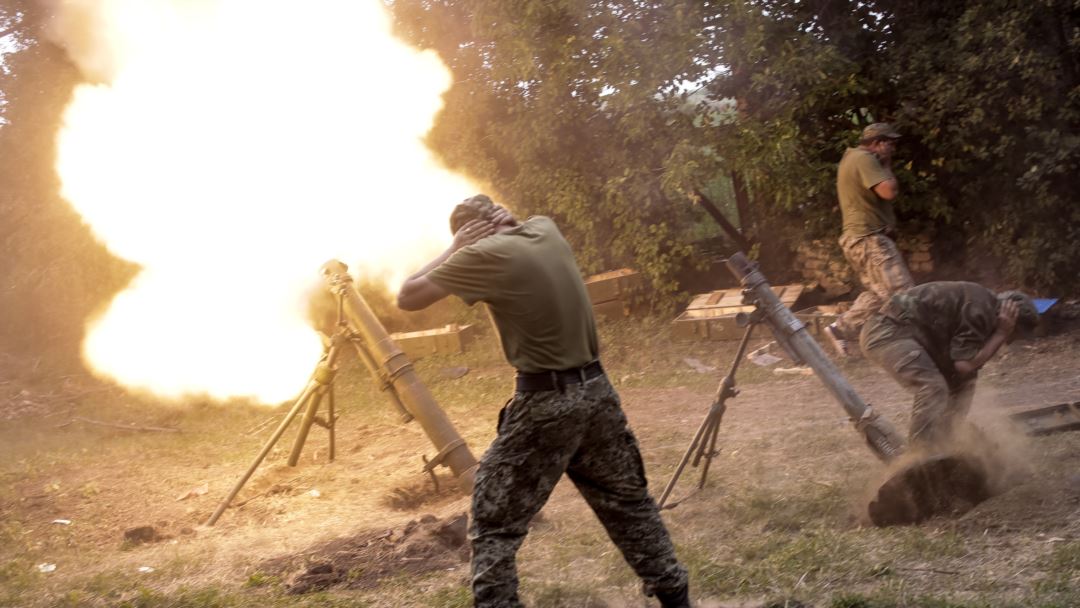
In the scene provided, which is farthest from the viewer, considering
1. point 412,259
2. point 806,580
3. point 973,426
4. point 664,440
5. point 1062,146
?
point 412,259

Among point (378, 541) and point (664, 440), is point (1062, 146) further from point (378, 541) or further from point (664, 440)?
point (378, 541)

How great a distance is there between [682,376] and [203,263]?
5.05m

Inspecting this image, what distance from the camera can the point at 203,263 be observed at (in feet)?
32.6

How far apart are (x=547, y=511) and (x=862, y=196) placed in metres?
3.80

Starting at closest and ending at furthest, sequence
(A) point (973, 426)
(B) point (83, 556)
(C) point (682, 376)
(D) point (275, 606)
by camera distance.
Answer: (D) point (275, 606) → (A) point (973, 426) → (B) point (83, 556) → (C) point (682, 376)

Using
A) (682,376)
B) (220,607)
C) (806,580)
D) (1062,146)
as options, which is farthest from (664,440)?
(1062,146)

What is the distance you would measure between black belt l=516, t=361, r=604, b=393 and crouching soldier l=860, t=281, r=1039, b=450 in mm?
2214

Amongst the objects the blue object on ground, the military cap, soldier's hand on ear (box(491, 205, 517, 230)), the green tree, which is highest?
the green tree

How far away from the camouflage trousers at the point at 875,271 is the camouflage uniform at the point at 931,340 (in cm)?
217

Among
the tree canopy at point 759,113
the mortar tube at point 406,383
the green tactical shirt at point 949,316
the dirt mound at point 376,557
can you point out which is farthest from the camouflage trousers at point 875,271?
the dirt mound at point 376,557

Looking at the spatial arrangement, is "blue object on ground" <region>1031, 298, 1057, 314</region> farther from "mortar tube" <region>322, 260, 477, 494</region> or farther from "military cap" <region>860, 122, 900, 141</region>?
"mortar tube" <region>322, 260, 477, 494</region>

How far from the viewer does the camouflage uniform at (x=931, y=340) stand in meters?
5.29

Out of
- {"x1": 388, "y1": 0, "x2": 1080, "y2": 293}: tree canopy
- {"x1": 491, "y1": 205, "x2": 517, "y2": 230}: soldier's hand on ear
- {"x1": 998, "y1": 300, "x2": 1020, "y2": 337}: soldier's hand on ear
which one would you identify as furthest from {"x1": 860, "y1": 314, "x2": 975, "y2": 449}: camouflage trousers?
{"x1": 388, "y1": 0, "x2": 1080, "y2": 293}: tree canopy

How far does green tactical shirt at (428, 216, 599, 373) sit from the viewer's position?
13.0 ft
